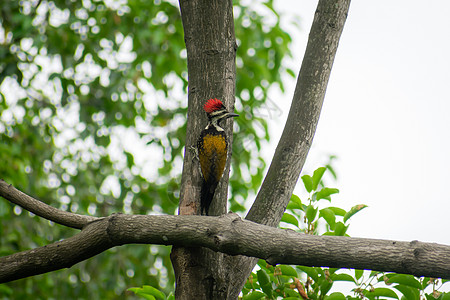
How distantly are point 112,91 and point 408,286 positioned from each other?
450 centimetres

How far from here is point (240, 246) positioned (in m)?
1.99

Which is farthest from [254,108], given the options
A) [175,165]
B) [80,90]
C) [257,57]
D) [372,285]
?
[372,285]

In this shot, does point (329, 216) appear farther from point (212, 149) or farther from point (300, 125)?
point (212, 149)

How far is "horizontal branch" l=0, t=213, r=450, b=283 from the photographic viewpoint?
1.81 metres

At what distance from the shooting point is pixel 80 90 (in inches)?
242

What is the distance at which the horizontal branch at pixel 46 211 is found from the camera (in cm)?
→ 238

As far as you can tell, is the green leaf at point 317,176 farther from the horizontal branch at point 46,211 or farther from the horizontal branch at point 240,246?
the horizontal branch at point 46,211

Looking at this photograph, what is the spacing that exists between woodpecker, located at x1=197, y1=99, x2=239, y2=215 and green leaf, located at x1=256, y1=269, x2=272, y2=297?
1.57ft

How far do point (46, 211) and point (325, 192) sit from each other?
1.43 metres

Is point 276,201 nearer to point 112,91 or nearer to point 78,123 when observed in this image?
point 112,91

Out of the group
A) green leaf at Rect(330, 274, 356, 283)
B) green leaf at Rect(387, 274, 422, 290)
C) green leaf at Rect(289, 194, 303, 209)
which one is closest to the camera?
green leaf at Rect(387, 274, 422, 290)

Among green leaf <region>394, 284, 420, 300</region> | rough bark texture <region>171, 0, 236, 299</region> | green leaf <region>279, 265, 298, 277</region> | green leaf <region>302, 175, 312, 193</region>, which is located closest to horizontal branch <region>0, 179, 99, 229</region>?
rough bark texture <region>171, 0, 236, 299</region>

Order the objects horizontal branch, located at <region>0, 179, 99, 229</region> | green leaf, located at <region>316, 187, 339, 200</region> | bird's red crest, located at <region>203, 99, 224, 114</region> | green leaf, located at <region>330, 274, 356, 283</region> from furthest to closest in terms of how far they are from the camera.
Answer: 1. bird's red crest, located at <region>203, 99, 224, 114</region>
2. green leaf, located at <region>316, 187, 339, 200</region>
3. horizontal branch, located at <region>0, 179, 99, 229</region>
4. green leaf, located at <region>330, 274, 356, 283</region>

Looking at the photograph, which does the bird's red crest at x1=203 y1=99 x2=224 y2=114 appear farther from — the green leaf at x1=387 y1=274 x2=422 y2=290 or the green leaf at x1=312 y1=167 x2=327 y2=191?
the green leaf at x1=387 y1=274 x2=422 y2=290
